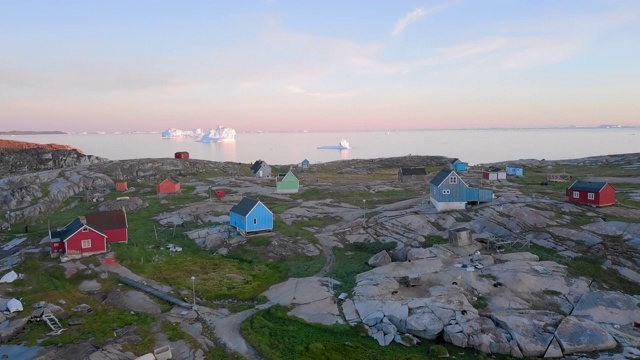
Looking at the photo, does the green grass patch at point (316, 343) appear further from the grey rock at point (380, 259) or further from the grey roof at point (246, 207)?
the grey roof at point (246, 207)

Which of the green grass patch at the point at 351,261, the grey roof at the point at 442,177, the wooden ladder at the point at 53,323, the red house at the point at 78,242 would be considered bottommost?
the wooden ladder at the point at 53,323

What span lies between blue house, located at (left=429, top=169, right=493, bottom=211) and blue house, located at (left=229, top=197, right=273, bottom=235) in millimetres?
24773

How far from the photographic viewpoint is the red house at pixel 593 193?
52281 mm

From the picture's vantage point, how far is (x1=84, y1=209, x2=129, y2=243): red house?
4669 cm

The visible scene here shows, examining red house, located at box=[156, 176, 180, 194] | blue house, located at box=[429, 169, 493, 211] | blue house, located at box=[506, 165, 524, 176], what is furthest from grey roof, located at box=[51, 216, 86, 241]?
blue house, located at box=[506, 165, 524, 176]

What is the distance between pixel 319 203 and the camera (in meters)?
70.7

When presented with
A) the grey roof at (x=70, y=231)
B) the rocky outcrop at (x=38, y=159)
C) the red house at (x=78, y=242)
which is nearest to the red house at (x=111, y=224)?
the grey roof at (x=70, y=231)

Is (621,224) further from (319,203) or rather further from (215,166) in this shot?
(215,166)

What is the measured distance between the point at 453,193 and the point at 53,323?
48.9 meters

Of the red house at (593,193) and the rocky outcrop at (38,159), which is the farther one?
the rocky outcrop at (38,159)

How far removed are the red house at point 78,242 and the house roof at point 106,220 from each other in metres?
1.53

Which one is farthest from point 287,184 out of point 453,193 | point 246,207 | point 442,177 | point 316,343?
point 316,343

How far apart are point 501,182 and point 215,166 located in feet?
261

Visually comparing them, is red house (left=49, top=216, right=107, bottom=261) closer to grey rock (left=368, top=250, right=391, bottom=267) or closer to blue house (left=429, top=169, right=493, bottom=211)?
grey rock (left=368, top=250, right=391, bottom=267)
